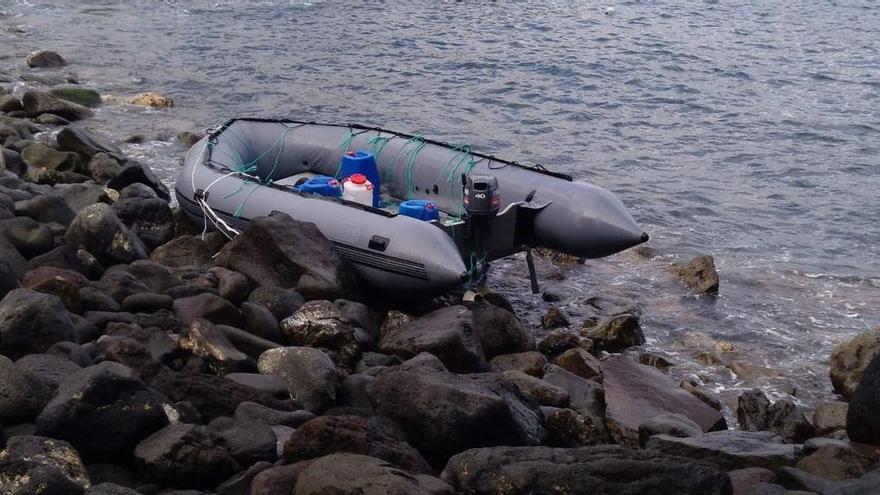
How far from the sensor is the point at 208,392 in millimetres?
5074

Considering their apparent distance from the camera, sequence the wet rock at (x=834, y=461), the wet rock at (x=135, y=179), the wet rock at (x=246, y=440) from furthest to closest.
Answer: the wet rock at (x=135, y=179), the wet rock at (x=834, y=461), the wet rock at (x=246, y=440)

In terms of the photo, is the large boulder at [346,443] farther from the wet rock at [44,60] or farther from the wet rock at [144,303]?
the wet rock at [44,60]

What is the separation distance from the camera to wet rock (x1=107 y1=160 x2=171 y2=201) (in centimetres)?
961

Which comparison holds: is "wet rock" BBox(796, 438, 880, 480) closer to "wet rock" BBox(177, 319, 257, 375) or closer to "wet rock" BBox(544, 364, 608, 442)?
"wet rock" BBox(544, 364, 608, 442)

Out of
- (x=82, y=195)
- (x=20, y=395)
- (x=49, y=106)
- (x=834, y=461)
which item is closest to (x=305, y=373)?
(x=20, y=395)

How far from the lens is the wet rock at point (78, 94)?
1448 centimetres

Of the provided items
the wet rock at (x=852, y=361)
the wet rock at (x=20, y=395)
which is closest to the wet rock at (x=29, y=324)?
the wet rock at (x=20, y=395)

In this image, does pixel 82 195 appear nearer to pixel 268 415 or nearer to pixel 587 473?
pixel 268 415

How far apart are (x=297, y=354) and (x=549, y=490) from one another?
1.93 meters

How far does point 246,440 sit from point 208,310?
191 centimetres

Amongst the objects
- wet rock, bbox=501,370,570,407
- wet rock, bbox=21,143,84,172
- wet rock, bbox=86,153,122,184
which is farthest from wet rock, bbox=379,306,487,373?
wet rock, bbox=21,143,84,172

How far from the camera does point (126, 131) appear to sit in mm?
13477

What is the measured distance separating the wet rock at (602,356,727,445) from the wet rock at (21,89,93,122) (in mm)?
9271

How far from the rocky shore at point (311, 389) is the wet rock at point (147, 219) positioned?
0.05ft
